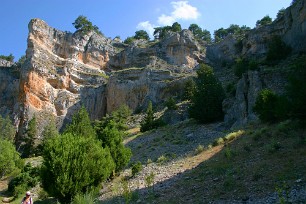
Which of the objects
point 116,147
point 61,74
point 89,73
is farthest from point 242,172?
point 89,73

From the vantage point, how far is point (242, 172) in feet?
43.5

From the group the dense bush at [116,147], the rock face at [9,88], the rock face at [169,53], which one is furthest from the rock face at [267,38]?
the rock face at [9,88]

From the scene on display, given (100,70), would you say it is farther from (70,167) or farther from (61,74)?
(70,167)

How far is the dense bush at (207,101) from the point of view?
3372 cm

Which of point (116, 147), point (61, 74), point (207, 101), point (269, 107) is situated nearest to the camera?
point (116, 147)

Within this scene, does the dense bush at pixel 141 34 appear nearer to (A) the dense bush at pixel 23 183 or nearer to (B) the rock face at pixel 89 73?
(B) the rock face at pixel 89 73

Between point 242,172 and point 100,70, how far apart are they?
62.5 meters

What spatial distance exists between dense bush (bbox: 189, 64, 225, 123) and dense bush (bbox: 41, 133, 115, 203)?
18.5m

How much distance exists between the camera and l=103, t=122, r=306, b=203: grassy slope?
11.2 metres

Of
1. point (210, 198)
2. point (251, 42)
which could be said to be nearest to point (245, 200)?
point (210, 198)

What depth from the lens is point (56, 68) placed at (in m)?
66.7

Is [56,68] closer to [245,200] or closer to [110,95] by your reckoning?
[110,95]

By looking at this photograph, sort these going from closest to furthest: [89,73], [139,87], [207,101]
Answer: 1. [207,101]
2. [139,87]
3. [89,73]

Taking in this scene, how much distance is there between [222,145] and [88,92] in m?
48.1
